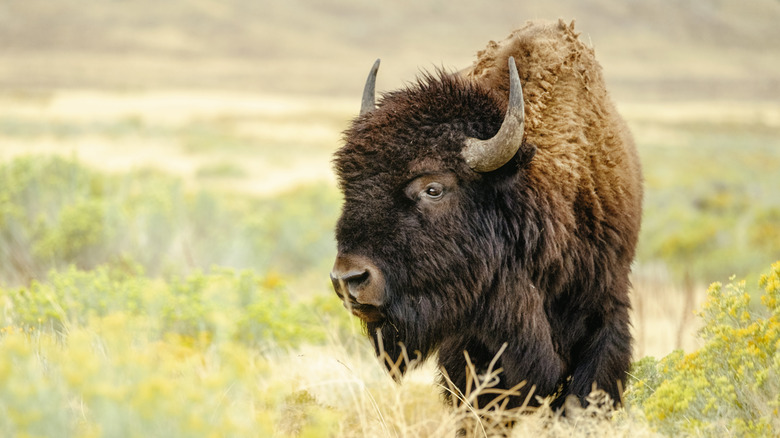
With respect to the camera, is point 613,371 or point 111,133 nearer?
point 613,371

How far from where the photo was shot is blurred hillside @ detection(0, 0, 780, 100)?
122 metres

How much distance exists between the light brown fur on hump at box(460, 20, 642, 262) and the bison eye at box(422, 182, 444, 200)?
1.69ft

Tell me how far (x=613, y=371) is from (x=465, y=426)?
0.90 m

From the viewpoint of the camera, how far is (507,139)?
364 centimetres

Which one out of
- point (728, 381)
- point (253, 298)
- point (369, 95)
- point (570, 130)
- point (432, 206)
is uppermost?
point (369, 95)

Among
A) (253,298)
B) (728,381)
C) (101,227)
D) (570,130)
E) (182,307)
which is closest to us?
(728,381)

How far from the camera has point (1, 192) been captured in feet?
26.3

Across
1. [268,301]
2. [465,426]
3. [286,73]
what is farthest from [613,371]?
[286,73]

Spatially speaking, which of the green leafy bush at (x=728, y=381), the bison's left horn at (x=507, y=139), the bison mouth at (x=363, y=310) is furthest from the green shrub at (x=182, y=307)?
the green leafy bush at (x=728, y=381)

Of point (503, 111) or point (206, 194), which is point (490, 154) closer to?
point (503, 111)

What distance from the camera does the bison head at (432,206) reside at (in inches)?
143

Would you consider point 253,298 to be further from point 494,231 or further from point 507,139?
point 507,139

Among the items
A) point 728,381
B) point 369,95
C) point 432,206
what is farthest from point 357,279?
point 728,381

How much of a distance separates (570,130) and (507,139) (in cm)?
68
